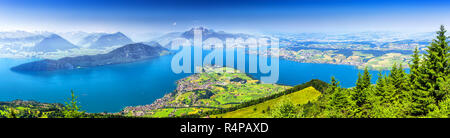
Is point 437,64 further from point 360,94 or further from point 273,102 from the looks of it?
point 273,102

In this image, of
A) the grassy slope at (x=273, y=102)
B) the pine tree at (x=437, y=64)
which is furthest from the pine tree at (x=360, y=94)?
the grassy slope at (x=273, y=102)

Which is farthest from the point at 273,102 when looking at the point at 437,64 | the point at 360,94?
the point at 437,64

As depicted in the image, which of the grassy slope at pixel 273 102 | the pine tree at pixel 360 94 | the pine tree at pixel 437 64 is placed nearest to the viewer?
the pine tree at pixel 437 64

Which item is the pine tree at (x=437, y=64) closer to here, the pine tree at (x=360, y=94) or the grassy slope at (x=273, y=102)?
the pine tree at (x=360, y=94)

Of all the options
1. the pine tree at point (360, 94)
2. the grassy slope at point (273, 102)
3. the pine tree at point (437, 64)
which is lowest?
the grassy slope at point (273, 102)

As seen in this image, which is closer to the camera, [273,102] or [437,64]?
[437,64]

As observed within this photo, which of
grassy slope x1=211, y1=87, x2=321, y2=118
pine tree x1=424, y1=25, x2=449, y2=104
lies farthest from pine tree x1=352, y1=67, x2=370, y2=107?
grassy slope x1=211, y1=87, x2=321, y2=118

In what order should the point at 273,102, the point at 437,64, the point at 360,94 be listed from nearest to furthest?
the point at 437,64 → the point at 360,94 → the point at 273,102
